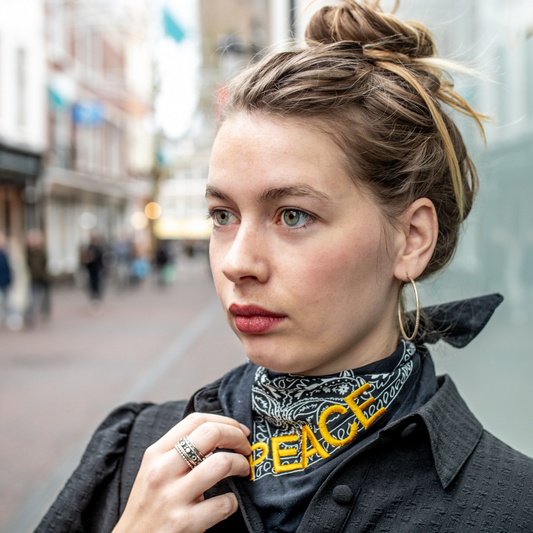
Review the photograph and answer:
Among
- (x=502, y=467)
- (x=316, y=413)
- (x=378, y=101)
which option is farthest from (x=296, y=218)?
(x=502, y=467)

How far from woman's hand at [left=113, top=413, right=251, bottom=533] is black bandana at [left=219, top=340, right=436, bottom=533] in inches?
3.8

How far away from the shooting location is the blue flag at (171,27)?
12250mm

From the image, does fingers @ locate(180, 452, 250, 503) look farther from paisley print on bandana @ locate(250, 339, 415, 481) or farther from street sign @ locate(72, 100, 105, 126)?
street sign @ locate(72, 100, 105, 126)

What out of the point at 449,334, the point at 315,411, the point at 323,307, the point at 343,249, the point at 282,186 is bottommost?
the point at 315,411

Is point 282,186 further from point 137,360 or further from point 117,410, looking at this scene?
point 137,360

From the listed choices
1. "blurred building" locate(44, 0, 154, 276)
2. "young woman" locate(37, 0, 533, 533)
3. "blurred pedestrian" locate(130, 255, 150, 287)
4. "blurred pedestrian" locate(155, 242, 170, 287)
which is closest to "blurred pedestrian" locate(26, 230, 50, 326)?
"blurred building" locate(44, 0, 154, 276)

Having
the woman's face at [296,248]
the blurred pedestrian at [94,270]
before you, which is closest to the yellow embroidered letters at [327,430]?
the woman's face at [296,248]

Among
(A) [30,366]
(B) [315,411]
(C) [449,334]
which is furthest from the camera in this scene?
(A) [30,366]

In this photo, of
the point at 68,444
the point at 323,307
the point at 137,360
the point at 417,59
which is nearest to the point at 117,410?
the point at 323,307

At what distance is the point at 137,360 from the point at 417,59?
723 centimetres

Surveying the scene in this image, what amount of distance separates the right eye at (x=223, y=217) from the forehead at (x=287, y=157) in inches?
4.0

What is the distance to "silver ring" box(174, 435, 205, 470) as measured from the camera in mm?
1118

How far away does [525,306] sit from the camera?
1.94 metres

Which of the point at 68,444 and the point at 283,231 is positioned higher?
the point at 283,231
